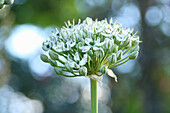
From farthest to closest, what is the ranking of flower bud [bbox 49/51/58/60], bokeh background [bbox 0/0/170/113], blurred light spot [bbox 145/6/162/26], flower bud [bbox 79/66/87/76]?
blurred light spot [bbox 145/6/162/26], bokeh background [bbox 0/0/170/113], flower bud [bbox 49/51/58/60], flower bud [bbox 79/66/87/76]

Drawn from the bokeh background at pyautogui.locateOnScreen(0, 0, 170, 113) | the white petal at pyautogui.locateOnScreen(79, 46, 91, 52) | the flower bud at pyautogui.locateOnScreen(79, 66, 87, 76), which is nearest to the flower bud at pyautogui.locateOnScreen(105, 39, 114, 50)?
the white petal at pyautogui.locateOnScreen(79, 46, 91, 52)

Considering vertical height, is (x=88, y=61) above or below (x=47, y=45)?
below

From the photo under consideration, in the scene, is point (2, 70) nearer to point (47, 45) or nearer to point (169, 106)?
point (47, 45)

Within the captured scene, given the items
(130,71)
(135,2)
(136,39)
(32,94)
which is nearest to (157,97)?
(130,71)

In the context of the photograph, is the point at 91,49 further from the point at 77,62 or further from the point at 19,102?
the point at 19,102

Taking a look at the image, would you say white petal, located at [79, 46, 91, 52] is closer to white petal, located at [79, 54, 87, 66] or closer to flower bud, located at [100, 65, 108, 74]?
white petal, located at [79, 54, 87, 66]

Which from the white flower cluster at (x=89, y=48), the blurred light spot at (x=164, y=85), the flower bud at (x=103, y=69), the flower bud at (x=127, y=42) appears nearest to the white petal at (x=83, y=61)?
the white flower cluster at (x=89, y=48)

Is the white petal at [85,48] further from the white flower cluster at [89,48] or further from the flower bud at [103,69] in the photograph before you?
the flower bud at [103,69]
